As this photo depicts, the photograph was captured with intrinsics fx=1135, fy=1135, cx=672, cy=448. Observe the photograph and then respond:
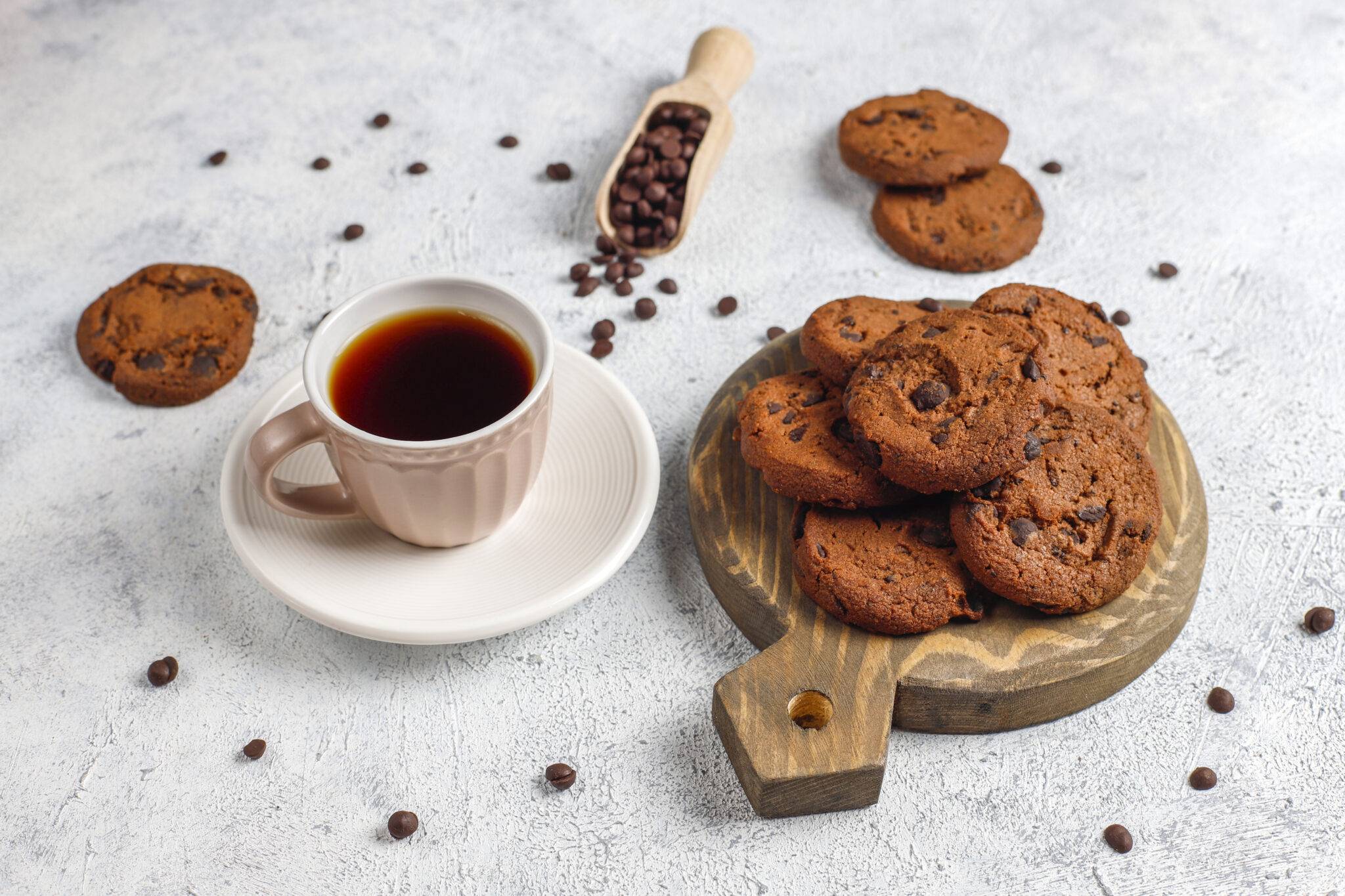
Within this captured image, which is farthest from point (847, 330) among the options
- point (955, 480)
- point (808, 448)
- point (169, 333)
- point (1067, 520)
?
point (169, 333)

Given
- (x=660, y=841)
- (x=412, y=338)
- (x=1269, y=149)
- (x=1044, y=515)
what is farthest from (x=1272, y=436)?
(x=412, y=338)

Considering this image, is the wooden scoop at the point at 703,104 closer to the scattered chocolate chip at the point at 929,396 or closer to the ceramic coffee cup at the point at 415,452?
the ceramic coffee cup at the point at 415,452

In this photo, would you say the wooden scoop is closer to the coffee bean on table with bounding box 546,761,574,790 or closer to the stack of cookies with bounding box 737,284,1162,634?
the stack of cookies with bounding box 737,284,1162,634

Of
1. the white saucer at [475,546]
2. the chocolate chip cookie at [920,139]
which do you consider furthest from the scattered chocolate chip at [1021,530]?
the chocolate chip cookie at [920,139]

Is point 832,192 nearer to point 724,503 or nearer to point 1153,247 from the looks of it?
point 1153,247

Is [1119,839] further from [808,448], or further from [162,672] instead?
[162,672]

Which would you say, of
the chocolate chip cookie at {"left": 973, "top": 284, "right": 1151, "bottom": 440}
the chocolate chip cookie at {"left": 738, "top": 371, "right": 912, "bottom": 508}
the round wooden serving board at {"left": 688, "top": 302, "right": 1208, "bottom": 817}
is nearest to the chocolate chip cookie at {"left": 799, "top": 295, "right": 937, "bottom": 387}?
the chocolate chip cookie at {"left": 738, "top": 371, "right": 912, "bottom": 508}
